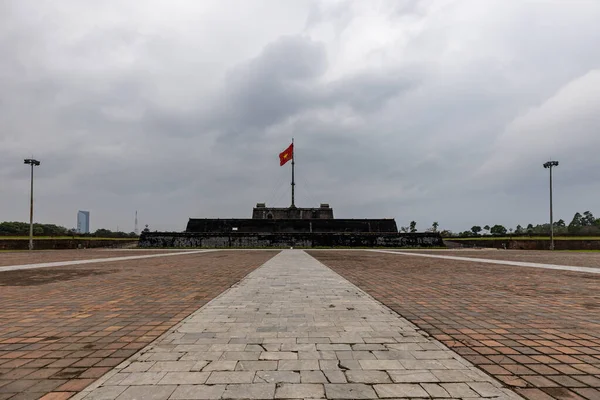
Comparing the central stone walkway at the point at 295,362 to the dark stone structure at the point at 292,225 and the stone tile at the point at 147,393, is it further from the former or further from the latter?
the dark stone structure at the point at 292,225

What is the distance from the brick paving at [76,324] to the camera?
2.68 m

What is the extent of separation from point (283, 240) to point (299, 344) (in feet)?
112

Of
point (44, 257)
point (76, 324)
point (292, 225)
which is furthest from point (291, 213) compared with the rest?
point (76, 324)

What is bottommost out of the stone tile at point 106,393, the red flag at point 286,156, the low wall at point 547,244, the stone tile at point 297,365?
the low wall at point 547,244

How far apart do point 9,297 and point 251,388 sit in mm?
6207

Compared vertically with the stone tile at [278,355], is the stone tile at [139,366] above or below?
above

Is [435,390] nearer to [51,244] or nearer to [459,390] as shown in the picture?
[459,390]

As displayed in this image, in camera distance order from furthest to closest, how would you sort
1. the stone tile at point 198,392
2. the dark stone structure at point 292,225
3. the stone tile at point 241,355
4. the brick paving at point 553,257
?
the dark stone structure at point 292,225 → the brick paving at point 553,257 → the stone tile at point 241,355 → the stone tile at point 198,392

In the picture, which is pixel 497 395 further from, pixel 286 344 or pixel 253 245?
pixel 253 245

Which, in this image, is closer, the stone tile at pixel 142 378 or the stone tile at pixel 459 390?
the stone tile at pixel 459 390

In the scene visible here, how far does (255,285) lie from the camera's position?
7.34 m

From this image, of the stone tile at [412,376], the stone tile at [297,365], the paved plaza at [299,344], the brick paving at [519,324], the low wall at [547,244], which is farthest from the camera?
the low wall at [547,244]

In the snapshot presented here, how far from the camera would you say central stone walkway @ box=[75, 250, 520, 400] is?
2.37 metres

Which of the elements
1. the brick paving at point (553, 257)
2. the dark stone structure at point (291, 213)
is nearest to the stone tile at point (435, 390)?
the brick paving at point (553, 257)
